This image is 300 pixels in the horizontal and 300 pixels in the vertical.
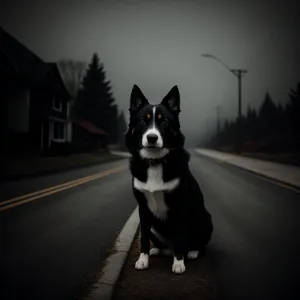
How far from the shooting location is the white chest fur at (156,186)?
2.79 m

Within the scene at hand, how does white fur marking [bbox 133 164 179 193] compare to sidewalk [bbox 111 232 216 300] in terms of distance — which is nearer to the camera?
sidewalk [bbox 111 232 216 300]

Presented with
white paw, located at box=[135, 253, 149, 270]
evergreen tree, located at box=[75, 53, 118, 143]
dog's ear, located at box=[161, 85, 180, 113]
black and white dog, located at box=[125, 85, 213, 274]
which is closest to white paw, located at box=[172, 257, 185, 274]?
black and white dog, located at box=[125, 85, 213, 274]

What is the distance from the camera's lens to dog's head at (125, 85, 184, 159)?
2.61 m

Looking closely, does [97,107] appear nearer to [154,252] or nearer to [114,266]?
[154,252]

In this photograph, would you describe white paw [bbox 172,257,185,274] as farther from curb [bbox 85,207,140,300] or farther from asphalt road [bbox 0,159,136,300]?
asphalt road [bbox 0,159,136,300]

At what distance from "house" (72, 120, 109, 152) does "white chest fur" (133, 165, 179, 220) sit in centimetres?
717

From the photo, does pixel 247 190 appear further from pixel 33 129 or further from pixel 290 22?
pixel 33 129

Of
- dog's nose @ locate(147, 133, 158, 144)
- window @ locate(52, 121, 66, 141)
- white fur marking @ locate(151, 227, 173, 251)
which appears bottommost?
white fur marking @ locate(151, 227, 173, 251)

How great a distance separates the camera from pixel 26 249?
11.9 ft

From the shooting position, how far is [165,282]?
2.74 m

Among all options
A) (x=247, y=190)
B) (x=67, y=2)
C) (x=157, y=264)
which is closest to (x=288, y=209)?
(x=247, y=190)

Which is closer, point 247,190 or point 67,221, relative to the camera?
point 67,221

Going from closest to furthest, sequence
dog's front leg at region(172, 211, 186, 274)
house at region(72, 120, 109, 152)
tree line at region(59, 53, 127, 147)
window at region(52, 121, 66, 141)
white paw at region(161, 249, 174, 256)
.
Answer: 1. dog's front leg at region(172, 211, 186, 274)
2. white paw at region(161, 249, 174, 256)
3. tree line at region(59, 53, 127, 147)
4. house at region(72, 120, 109, 152)
5. window at region(52, 121, 66, 141)

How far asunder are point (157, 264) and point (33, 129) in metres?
20.2
